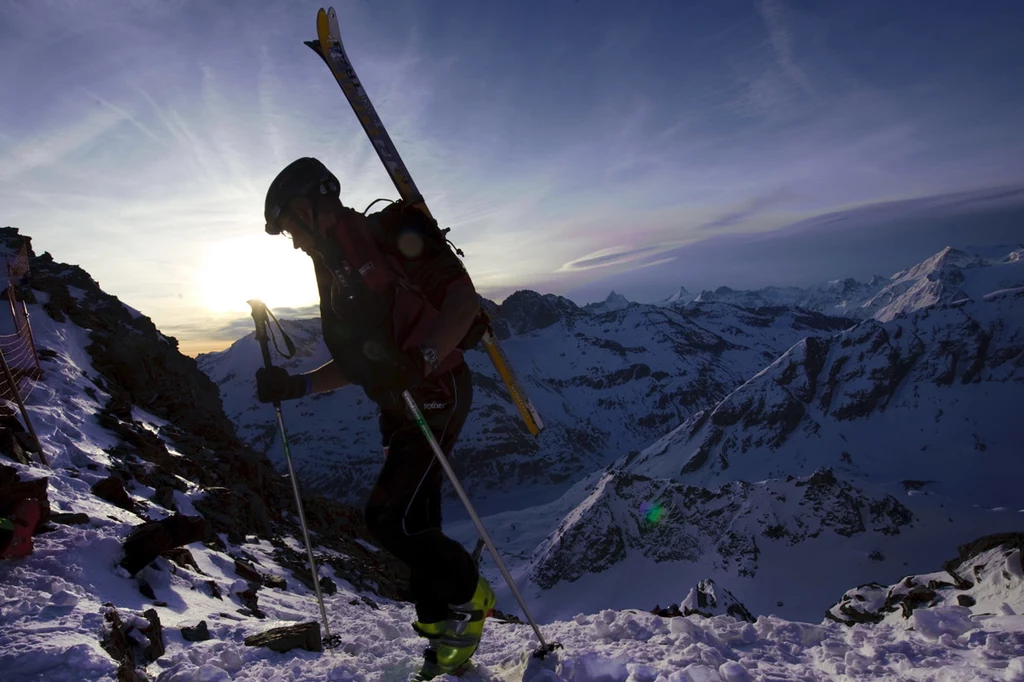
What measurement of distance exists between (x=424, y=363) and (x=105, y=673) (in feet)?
10.1

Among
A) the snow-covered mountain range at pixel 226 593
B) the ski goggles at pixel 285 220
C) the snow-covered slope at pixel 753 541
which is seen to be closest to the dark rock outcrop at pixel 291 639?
the snow-covered mountain range at pixel 226 593

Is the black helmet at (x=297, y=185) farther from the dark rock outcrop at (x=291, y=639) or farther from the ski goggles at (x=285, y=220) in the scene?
the dark rock outcrop at (x=291, y=639)

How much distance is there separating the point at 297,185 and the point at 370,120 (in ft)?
13.2

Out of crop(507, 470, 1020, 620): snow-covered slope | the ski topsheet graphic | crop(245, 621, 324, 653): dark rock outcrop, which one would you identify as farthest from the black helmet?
crop(507, 470, 1020, 620): snow-covered slope

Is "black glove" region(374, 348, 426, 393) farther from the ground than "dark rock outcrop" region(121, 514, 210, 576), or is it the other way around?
"black glove" region(374, 348, 426, 393)

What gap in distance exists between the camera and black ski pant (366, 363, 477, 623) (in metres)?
4.29

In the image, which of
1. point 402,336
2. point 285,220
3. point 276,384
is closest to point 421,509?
point 402,336

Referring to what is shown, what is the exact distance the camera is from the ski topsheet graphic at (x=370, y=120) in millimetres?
7488

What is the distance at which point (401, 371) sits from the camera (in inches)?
159

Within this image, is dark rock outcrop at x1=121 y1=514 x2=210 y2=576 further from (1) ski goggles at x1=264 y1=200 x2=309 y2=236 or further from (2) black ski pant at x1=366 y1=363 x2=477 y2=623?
(1) ski goggles at x1=264 y1=200 x2=309 y2=236

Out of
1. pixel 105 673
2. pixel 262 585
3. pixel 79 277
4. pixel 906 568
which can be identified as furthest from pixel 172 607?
pixel 906 568

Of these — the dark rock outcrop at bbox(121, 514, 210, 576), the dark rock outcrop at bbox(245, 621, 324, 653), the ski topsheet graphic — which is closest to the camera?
the dark rock outcrop at bbox(245, 621, 324, 653)

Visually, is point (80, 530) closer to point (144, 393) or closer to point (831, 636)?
point (831, 636)

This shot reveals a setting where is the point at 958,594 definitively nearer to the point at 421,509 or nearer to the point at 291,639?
the point at 421,509
